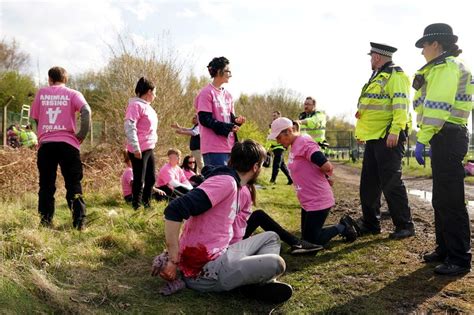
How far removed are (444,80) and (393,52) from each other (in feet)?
4.73

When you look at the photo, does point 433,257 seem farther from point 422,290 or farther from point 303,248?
point 303,248

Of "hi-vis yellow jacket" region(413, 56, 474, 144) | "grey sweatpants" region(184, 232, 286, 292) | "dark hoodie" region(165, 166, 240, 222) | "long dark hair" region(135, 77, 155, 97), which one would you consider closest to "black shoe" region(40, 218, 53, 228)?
"long dark hair" region(135, 77, 155, 97)

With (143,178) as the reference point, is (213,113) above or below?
above

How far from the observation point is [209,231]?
3059 millimetres

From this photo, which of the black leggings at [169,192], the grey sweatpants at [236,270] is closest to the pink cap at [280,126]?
the grey sweatpants at [236,270]

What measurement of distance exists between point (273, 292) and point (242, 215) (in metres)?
0.93

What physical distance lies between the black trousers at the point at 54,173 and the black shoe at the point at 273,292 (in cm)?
264

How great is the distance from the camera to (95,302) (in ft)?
9.52

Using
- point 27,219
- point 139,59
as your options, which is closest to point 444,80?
point 27,219

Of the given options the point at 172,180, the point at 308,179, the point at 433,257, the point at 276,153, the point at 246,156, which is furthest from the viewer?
the point at 276,153

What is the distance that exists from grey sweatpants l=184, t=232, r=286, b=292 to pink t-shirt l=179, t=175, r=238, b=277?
2.6 inches

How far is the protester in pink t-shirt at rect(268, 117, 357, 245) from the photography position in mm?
4434

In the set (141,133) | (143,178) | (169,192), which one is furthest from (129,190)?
(141,133)

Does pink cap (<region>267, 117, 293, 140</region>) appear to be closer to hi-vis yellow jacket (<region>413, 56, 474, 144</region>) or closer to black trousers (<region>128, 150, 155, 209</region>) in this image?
hi-vis yellow jacket (<region>413, 56, 474, 144</region>)
